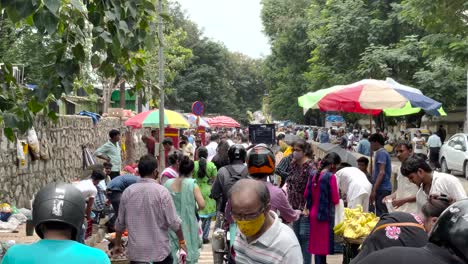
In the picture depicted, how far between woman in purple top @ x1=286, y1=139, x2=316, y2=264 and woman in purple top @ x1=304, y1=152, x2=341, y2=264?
167 mm

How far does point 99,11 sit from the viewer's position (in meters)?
4.54

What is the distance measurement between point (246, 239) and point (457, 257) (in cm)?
160

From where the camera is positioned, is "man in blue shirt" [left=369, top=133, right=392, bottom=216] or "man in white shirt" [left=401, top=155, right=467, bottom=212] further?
"man in blue shirt" [left=369, top=133, right=392, bottom=216]

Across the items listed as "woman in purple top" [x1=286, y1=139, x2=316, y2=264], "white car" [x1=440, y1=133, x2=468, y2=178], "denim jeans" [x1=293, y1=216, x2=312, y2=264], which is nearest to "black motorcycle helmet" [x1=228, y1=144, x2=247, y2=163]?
"woman in purple top" [x1=286, y1=139, x2=316, y2=264]

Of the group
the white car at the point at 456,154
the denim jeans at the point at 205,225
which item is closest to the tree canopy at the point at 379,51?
the white car at the point at 456,154

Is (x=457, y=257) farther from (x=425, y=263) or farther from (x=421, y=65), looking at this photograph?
(x=421, y=65)

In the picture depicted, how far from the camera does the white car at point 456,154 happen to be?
73.0 ft

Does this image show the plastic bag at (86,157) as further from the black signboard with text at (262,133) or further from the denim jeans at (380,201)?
the denim jeans at (380,201)


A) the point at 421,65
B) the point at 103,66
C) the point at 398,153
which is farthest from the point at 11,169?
the point at 421,65

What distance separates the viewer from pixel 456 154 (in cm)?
2283

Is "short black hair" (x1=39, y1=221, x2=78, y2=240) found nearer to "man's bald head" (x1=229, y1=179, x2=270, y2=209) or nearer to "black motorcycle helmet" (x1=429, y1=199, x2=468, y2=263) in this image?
"man's bald head" (x1=229, y1=179, x2=270, y2=209)

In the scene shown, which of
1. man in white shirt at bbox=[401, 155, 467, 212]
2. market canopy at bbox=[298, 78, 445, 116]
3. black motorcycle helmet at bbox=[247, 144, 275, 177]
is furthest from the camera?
market canopy at bbox=[298, 78, 445, 116]

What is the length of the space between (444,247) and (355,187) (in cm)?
636

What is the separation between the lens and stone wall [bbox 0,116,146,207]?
1255 centimetres
